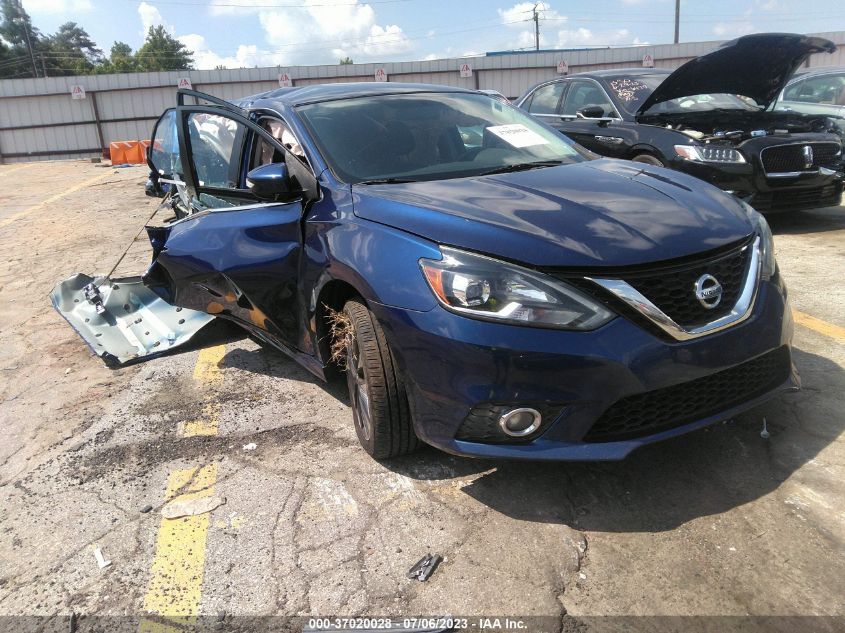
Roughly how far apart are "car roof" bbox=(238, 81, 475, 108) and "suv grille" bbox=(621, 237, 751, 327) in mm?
2124

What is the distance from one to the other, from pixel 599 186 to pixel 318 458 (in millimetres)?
1726

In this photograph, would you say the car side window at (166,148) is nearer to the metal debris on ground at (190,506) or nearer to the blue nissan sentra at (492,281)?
the blue nissan sentra at (492,281)

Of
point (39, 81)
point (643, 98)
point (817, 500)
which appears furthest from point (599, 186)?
point (39, 81)

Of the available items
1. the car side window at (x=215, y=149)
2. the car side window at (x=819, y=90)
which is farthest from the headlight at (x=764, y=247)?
the car side window at (x=819, y=90)

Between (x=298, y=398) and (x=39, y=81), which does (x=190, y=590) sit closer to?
(x=298, y=398)

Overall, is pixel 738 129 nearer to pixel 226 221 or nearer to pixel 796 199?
pixel 796 199

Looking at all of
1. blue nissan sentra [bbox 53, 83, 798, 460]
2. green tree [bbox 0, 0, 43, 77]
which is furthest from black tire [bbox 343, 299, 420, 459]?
green tree [bbox 0, 0, 43, 77]

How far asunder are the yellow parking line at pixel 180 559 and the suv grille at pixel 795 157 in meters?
5.48

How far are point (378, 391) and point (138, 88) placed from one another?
1000 inches

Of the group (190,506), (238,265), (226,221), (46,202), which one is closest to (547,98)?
(226,221)

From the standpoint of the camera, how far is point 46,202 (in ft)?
40.9

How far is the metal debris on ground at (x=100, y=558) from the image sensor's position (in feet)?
7.72

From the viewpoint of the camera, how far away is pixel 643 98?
7.09 m

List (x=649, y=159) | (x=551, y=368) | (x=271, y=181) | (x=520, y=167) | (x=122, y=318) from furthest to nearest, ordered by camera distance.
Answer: (x=649, y=159) < (x=122, y=318) < (x=520, y=167) < (x=271, y=181) < (x=551, y=368)
